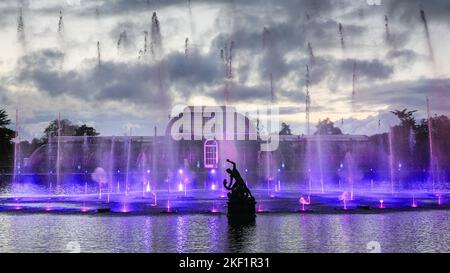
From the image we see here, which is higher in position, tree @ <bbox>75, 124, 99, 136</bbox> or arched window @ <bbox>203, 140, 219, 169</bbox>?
tree @ <bbox>75, 124, 99, 136</bbox>

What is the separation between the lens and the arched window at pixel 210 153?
130 m

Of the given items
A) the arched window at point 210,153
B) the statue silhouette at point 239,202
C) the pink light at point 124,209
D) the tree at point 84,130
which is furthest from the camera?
the tree at point 84,130

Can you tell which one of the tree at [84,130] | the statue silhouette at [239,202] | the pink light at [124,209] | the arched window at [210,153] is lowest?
the pink light at [124,209]

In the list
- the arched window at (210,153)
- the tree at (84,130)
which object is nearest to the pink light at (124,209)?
the arched window at (210,153)

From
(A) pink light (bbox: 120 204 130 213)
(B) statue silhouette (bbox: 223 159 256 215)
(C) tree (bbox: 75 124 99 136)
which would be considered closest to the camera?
(B) statue silhouette (bbox: 223 159 256 215)

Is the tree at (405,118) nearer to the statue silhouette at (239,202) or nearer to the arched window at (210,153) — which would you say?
the arched window at (210,153)

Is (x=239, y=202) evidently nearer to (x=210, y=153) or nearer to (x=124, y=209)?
(x=124, y=209)

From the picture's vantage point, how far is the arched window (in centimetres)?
13050

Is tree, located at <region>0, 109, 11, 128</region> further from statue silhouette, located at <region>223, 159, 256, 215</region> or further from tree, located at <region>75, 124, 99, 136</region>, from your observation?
statue silhouette, located at <region>223, 159, 256, 215</region>

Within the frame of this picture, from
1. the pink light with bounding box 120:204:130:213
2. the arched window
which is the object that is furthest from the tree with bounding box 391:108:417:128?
the pink light with bounding box 120:204:130:213

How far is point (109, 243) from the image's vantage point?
19.6 m
